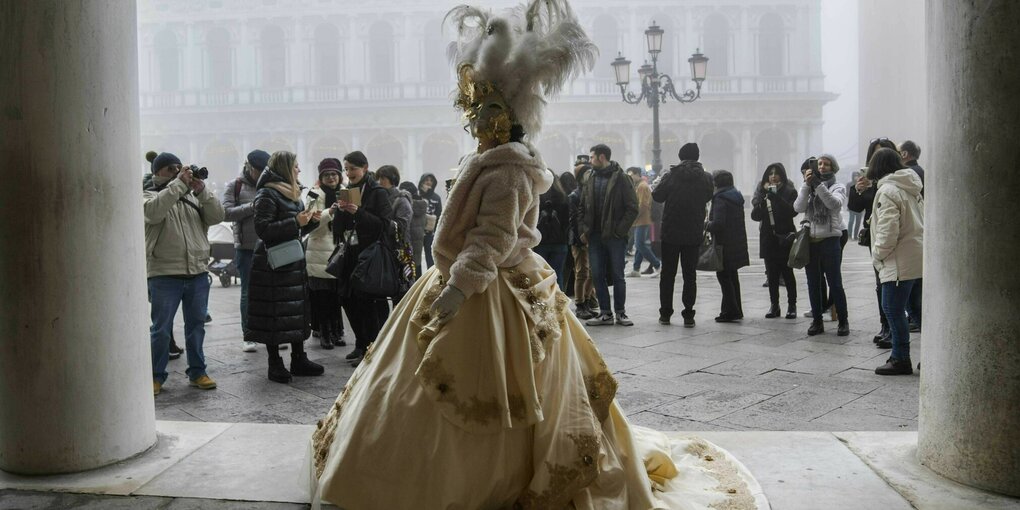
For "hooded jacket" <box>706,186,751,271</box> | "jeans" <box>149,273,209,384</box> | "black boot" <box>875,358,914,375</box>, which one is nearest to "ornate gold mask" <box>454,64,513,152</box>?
"jeans" <box>149,273,209,384</box>

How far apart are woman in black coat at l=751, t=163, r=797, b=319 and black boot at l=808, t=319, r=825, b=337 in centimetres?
79

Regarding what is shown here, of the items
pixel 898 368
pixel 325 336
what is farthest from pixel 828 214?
pixel 325 336

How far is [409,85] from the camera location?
3700 centimetres

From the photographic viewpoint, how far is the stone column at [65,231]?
9.64 ft

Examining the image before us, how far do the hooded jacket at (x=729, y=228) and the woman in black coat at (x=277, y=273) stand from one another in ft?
12.0

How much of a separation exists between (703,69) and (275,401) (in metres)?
11.3

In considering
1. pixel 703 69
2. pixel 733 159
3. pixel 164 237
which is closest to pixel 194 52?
pixel 733 159

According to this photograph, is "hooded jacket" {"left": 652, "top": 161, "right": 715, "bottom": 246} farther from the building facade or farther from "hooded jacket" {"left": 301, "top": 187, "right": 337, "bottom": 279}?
the building facade

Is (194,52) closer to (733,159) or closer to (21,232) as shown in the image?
(733,159)

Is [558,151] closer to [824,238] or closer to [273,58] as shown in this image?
[273,58]

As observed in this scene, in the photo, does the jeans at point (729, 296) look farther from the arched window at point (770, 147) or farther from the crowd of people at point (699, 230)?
the arched window at point (770, 147)

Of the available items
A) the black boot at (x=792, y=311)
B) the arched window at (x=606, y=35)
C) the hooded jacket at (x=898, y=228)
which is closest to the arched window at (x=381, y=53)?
the arched window at (x=606, y=35)

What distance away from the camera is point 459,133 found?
3628cm

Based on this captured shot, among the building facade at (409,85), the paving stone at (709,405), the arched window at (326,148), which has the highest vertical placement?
the building facade at (409,85)
